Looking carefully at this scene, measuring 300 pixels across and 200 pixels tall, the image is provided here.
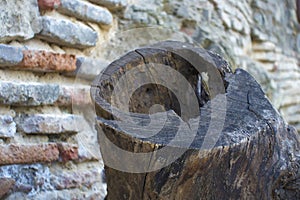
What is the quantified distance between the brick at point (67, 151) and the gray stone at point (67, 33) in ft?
1.26

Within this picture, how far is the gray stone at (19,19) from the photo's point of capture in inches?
68.1

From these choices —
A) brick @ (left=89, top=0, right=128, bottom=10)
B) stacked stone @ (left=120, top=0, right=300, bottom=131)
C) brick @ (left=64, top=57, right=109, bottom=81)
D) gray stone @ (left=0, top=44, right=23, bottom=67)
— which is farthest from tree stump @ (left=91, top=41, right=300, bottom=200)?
stacked stone @ (left=120, top=0, right=300, bottom=131)

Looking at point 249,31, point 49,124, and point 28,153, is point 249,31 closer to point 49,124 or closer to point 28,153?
point 49,124

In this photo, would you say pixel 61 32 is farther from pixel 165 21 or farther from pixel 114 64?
pixel 165 21

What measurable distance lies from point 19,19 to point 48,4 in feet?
0.52

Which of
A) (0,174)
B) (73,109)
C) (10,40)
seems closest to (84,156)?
(73,109)

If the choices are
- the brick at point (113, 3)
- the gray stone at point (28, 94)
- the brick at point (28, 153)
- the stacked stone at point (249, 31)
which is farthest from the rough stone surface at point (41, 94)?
the stacked stone at point (249, 31)

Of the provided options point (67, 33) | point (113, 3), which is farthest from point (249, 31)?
point (67, 33)

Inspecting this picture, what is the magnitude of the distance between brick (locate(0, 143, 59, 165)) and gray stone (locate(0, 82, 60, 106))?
15 centimetres

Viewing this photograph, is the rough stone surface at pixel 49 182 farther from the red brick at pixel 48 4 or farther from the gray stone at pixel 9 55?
the red brick at pixel 48 4

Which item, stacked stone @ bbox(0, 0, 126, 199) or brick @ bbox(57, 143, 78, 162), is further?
brick @ bbox(57, 143, 78, 162)

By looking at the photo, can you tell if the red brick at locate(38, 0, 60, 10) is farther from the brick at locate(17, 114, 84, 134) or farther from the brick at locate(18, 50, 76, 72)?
the brick at locate(17, 114, 84, 134)

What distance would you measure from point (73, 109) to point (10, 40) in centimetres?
38

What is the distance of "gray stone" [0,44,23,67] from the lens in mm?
1698
